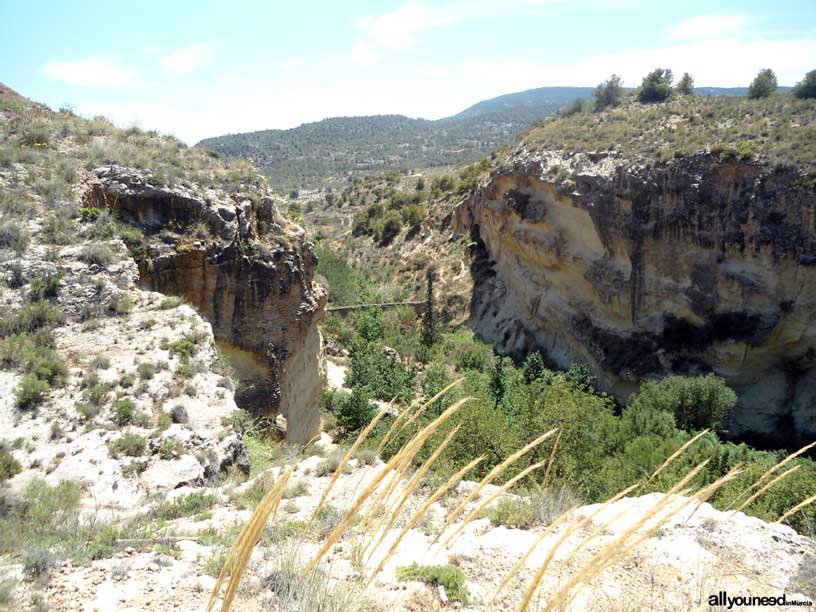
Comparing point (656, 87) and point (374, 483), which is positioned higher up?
point (656, 87)

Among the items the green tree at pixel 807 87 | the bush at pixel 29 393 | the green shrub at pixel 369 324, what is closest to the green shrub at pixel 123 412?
the bush at pixel 29 393

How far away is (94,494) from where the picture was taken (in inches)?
239

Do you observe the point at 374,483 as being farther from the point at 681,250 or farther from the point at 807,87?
the point at 807,87

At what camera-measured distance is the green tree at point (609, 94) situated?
126 feet

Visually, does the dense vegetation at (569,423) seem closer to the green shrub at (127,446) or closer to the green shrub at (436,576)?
the green shrub at (436,576)

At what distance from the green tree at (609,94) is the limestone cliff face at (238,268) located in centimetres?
3207

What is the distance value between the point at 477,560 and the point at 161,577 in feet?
8.82

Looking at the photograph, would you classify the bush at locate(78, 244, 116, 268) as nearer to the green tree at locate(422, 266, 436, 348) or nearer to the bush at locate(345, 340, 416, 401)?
the bush at locate(345, 340, 416, 401)

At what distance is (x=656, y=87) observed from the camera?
3631 centimetres

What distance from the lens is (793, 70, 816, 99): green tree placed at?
2889cm

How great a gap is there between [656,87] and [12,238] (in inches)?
1519

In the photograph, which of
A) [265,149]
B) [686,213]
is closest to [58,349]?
[686,213]

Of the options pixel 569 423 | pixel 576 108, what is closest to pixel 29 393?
pixel 569 423

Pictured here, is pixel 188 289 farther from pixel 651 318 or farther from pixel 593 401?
pixel 651 318
